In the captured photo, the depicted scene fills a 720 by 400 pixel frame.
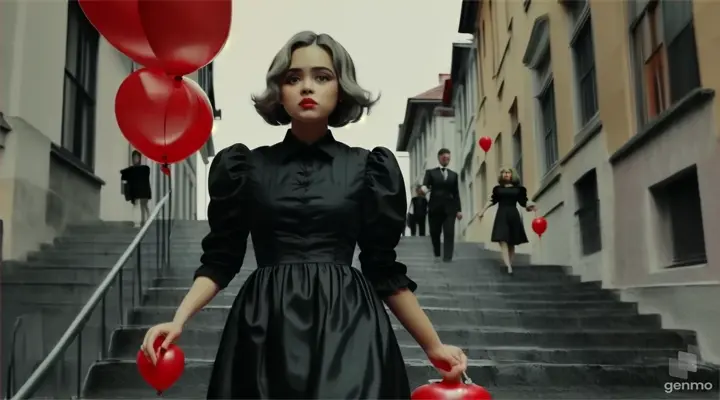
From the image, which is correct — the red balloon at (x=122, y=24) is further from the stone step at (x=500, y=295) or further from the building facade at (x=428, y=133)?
the building facade at (x=428, y=133)

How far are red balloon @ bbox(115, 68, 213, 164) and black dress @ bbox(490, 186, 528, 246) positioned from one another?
3557mm

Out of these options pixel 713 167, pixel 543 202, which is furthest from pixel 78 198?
pixel 713 167

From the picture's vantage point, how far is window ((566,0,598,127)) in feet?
19.6

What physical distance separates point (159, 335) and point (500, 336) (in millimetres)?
3393

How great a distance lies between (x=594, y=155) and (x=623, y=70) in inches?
29.6

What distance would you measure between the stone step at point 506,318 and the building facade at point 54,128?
2.70 ft

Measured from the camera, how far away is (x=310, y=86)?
1.44 meters

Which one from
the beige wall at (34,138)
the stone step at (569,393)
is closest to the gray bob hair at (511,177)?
the stone step at (569,393)

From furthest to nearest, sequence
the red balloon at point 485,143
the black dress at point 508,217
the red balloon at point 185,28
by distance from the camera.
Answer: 1. the red balloon at point 485,143
2. the black dress at point 508,217
3. the red balloon at point 185,28

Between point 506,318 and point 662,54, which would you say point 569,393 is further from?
point 662,54

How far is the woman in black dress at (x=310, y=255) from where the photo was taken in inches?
49.3

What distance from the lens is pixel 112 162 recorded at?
7.34m

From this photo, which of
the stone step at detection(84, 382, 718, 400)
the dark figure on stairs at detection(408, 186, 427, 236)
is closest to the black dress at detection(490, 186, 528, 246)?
the dark figure on stairs at detection(408, 186, 427, 236)

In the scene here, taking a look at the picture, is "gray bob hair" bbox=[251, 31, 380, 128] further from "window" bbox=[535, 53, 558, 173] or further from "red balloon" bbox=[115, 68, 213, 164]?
"window" bbox=[535, 53, 558, 173]
